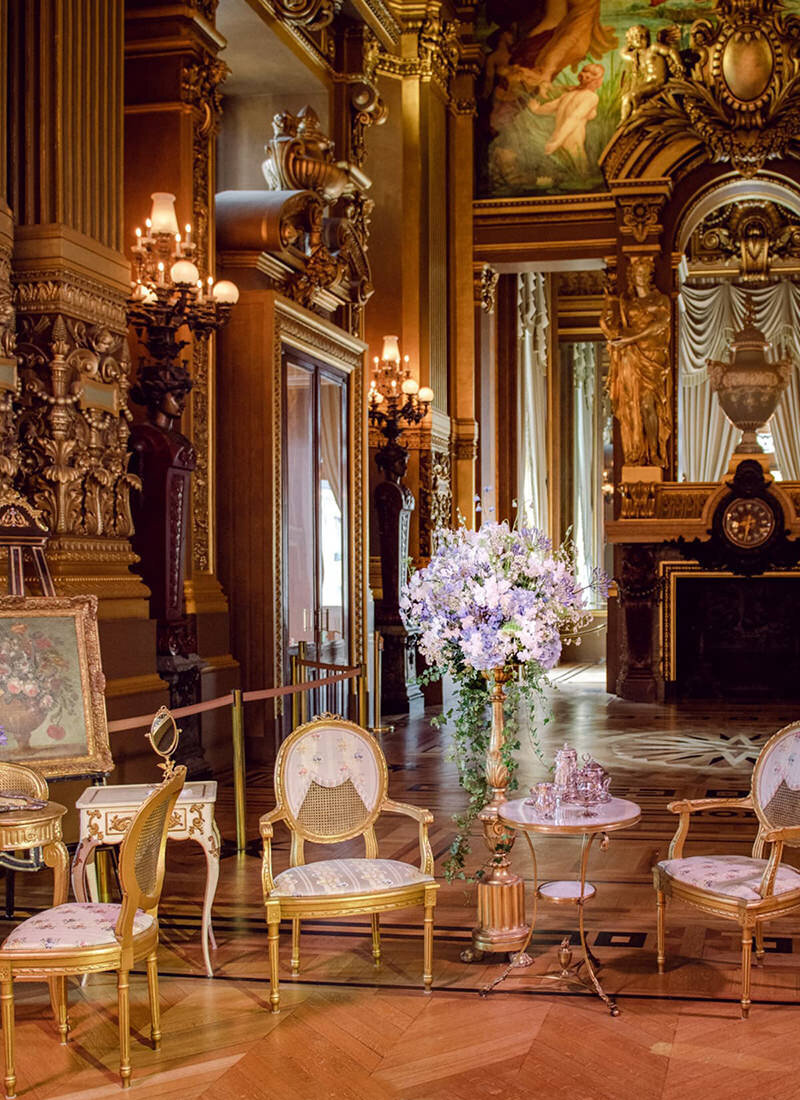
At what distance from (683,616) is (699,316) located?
6746 mm

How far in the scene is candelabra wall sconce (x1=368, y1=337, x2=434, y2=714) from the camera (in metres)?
13.6

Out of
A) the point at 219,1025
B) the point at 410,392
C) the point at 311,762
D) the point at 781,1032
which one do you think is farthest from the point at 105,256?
the point at 410,392

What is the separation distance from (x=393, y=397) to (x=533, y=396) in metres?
7.47

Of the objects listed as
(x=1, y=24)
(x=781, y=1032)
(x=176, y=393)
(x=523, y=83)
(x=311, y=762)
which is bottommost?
(x=781, y=1032)

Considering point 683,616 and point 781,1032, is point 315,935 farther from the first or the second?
point 683,616

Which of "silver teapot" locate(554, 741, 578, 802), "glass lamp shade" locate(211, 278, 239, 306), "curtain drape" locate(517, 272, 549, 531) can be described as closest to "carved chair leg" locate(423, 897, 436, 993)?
"silver teapot" locate(554, 741, 578, 802)

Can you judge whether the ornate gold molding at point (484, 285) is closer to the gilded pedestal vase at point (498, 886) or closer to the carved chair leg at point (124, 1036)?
the gilded pedestal vase at point (498, 886)

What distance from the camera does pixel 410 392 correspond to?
45.2 feet

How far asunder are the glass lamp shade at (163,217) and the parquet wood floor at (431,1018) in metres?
3.47

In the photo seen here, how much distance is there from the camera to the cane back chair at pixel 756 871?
189 inches

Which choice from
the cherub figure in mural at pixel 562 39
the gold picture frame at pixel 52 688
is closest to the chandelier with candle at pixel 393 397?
the cherub figure in mural at pixel 562 39

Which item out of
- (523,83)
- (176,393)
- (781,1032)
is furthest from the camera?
(523,83)

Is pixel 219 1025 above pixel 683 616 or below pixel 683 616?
below

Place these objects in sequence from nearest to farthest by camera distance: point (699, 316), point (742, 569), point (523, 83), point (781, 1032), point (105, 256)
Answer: point (781, 1032)
point (105, 256)
point (742, 569)
point (523, 83)
point (699, 316)
